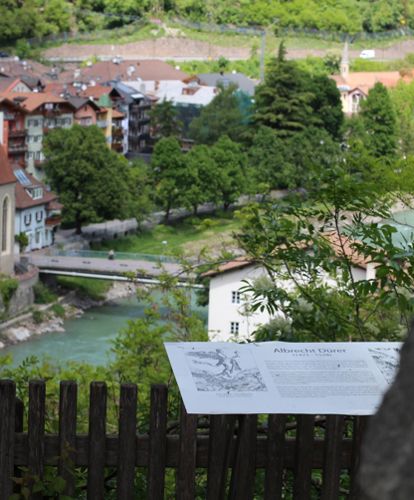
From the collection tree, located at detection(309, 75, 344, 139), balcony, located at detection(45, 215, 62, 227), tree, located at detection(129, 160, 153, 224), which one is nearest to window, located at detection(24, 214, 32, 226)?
balcony, located at detection(45, 215, 62, 227)

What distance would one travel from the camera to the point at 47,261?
965 inches

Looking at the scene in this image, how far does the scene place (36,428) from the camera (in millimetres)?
2668

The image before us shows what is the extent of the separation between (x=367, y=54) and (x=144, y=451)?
179ft

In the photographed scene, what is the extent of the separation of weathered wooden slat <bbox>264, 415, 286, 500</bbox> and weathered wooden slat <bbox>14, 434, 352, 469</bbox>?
0.01 metres

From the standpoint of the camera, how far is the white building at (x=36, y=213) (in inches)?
1045

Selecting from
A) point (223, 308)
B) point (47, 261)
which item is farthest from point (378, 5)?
point (223, 308)

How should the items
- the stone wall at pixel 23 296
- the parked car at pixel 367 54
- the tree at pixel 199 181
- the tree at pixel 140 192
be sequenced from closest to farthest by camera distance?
the stone wall at pixel 23 296 → the tree at pixel 140 192 → the tree at pixel 199 181 → the parked car at pixel 367 54

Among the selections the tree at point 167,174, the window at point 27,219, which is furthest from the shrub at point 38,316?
the tree at point 167,174

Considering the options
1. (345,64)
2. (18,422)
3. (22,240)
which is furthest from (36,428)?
(345,64)

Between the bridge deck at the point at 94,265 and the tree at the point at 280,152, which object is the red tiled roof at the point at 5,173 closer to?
the bridge deck at the point at 94,265

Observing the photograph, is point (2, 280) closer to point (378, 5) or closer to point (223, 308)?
point (223, 308)

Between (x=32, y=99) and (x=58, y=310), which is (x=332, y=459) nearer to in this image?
(x=58, y=310)

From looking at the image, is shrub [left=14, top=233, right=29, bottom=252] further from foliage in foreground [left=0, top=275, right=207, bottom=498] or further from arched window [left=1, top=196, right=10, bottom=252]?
foliage in foreground [left=0, top=275, right=207, bottom=498]

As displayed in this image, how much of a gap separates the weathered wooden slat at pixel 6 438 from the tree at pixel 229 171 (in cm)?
2775
